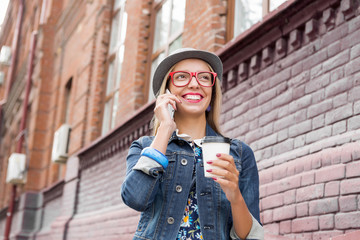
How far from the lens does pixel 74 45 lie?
1264 cm

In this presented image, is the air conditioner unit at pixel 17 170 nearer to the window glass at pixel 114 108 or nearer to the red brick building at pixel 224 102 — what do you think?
the red brick building at pixel 224 102

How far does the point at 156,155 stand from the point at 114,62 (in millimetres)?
8030

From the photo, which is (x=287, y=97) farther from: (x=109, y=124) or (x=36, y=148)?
(x=36, y=148)

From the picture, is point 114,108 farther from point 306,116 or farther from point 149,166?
point 149,166

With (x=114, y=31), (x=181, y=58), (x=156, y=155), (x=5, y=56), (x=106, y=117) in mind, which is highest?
(x=5, y=56)

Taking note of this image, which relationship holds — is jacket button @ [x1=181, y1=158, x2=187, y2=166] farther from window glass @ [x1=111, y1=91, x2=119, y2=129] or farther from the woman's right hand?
window glass @ [x1=111, y1=91, x2=119, y2=129]

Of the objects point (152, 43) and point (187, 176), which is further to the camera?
point (152, 43)

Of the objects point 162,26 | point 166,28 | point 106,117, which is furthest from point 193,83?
point 106,117

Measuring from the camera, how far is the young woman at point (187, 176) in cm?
208

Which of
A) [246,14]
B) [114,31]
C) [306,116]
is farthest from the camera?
[114,31]

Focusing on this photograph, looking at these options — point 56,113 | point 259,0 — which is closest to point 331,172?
point 259,0

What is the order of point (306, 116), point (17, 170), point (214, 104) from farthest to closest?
1. point (17, 170)
2. point (306, 116)
3. point (214, 104)

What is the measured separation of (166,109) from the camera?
2.28 metres

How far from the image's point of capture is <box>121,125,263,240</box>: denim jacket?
209cm
